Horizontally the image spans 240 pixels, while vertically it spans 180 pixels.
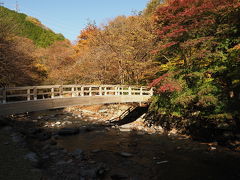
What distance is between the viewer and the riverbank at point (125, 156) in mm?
6832

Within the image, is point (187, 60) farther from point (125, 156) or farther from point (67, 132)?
point (67, 132)

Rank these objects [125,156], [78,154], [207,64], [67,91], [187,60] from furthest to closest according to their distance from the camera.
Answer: [187,60]
[207,64]
[67,91]
[125,156]
[78,154]

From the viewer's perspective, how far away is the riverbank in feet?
22.4

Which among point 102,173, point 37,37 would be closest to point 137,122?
point 102,173

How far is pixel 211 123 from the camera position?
11.5 meters

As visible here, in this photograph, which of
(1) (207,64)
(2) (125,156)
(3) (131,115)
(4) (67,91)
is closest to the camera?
(2) (125,156)

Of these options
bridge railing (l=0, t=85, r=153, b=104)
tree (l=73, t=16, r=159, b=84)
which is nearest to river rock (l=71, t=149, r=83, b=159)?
bridge railing (l=0, t=85, r=153, b=104)

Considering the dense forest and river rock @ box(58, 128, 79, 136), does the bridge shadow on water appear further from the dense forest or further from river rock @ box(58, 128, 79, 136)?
river rock @ box(58, 128, 79, 136)

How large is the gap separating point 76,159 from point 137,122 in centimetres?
826

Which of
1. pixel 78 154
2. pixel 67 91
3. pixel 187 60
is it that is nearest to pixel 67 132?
pixel 67 91

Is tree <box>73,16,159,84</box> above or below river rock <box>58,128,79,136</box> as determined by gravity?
above

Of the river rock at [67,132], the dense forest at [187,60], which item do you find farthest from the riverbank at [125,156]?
the dense forest at [187,60]

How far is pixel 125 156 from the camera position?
28.4 ft

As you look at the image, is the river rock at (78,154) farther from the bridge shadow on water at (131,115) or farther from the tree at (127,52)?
the tree at (127,52)
